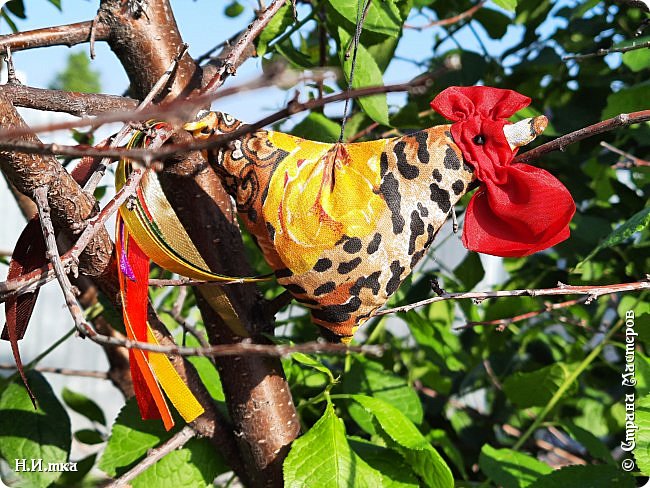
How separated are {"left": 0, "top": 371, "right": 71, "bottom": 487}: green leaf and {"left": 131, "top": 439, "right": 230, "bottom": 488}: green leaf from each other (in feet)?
0.38

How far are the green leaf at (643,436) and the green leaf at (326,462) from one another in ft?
0.59

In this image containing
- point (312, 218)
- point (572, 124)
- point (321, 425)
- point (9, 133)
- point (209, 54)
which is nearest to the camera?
point (9, 133)

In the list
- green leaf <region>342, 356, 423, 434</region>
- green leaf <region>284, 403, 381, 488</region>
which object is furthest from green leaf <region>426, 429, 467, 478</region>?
green leaf <region>284, 403, 381, 488</region>

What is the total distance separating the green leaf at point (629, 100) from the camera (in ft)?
1.93

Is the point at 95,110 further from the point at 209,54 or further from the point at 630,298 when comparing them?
the point at 630,298

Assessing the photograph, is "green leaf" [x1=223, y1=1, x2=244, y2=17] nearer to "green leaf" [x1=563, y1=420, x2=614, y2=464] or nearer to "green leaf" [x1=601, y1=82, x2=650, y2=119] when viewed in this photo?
"green leaf" [x1=601, y1=82, x2=650, y2=119]

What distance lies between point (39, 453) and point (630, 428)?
496mm

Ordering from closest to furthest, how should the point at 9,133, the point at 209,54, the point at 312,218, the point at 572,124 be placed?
1. the point at 9,133
2. the point at 312,218
3. the point at 209,54
4. the point at 572,124

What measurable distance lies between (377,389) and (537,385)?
0.16m

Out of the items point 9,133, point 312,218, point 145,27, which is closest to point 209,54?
point 145,27

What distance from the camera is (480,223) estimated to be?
40 cm

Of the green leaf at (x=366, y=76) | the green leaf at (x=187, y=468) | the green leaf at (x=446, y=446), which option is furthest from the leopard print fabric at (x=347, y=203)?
the green leaf at (x=446, y=446)

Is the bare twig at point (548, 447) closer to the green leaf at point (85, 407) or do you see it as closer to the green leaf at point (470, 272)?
the green leaf at point (470, 272)

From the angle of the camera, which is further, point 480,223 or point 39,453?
point 39,453
